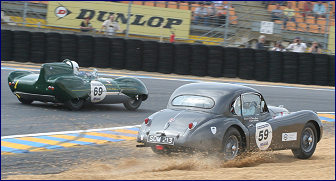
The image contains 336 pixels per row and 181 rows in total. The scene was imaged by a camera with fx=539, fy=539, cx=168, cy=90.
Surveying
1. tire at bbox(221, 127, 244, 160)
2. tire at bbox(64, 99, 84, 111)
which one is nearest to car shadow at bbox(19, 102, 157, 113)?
tire at bbox(64, 99, 84, 111)

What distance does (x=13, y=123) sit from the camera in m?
9.69

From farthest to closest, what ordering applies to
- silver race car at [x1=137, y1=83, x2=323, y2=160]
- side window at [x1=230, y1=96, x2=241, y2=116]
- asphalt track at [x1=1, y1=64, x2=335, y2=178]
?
side window at [x1=230, y1=96, x2=241, y2=116]
asphalt track at [x1=1, y1=64, x2=335, y2=178]
silver race car at [x1=137, y1=83, x2=323, y2=160]

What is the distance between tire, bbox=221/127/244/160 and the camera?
7.17 meters

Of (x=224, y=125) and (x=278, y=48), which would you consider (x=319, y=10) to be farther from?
(x=224, y=125)

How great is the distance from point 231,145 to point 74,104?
4.91 m

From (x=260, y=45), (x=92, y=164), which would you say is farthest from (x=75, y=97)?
(x=260, y=45)

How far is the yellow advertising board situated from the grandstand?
0.17 m

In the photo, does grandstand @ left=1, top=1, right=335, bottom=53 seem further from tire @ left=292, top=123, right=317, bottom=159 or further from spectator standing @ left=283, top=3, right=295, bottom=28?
tire @ left=292, top=123, right=317, bottom=159

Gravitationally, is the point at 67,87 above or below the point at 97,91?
above

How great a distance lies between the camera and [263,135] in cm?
786

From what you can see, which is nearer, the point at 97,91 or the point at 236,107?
the point at 236,107

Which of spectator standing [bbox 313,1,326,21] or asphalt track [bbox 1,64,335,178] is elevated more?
spectator standing [bbox 313,1,326,21]

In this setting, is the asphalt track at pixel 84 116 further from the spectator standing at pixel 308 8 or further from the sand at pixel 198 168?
the spectator standing at pixel 308 8

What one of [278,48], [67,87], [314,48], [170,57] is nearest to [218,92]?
[67,87]
